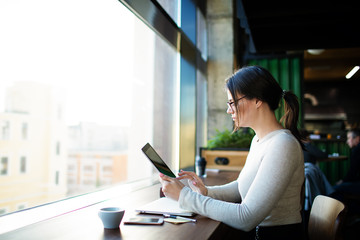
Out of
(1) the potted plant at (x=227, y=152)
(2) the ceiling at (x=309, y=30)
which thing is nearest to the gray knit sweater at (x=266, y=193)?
(1) the potted plant at (x=227, y=152)

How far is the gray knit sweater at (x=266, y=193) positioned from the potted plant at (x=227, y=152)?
1699 millimetres

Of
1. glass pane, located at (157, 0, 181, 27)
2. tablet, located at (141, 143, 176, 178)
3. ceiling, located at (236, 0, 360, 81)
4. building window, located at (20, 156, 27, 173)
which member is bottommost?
Answer: building window, located at (20, 156, 27, 173)

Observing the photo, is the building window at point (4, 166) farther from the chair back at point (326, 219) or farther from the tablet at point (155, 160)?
the chair back at point (326, 219)

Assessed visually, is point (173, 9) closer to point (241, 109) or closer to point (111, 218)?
point (241, 109)

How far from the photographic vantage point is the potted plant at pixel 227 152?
10.2ft

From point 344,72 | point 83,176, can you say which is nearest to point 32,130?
point 83,176

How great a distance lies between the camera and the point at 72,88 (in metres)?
2.94

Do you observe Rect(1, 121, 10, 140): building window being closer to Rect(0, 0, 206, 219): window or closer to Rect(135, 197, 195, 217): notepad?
Rect(0, 0, 206, 219): window

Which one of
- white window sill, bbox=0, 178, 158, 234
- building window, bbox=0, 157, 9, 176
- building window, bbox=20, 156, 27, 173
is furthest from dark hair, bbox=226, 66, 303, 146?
building window, bbox=20, 156, 27, 173

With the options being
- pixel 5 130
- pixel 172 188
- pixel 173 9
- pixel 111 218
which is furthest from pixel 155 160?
pixel 173 9

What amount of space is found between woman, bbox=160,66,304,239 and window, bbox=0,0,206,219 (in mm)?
766

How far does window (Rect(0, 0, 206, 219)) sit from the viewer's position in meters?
1.89

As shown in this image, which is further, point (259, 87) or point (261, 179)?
point (259, 87)

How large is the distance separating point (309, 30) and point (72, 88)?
703 centimetres
